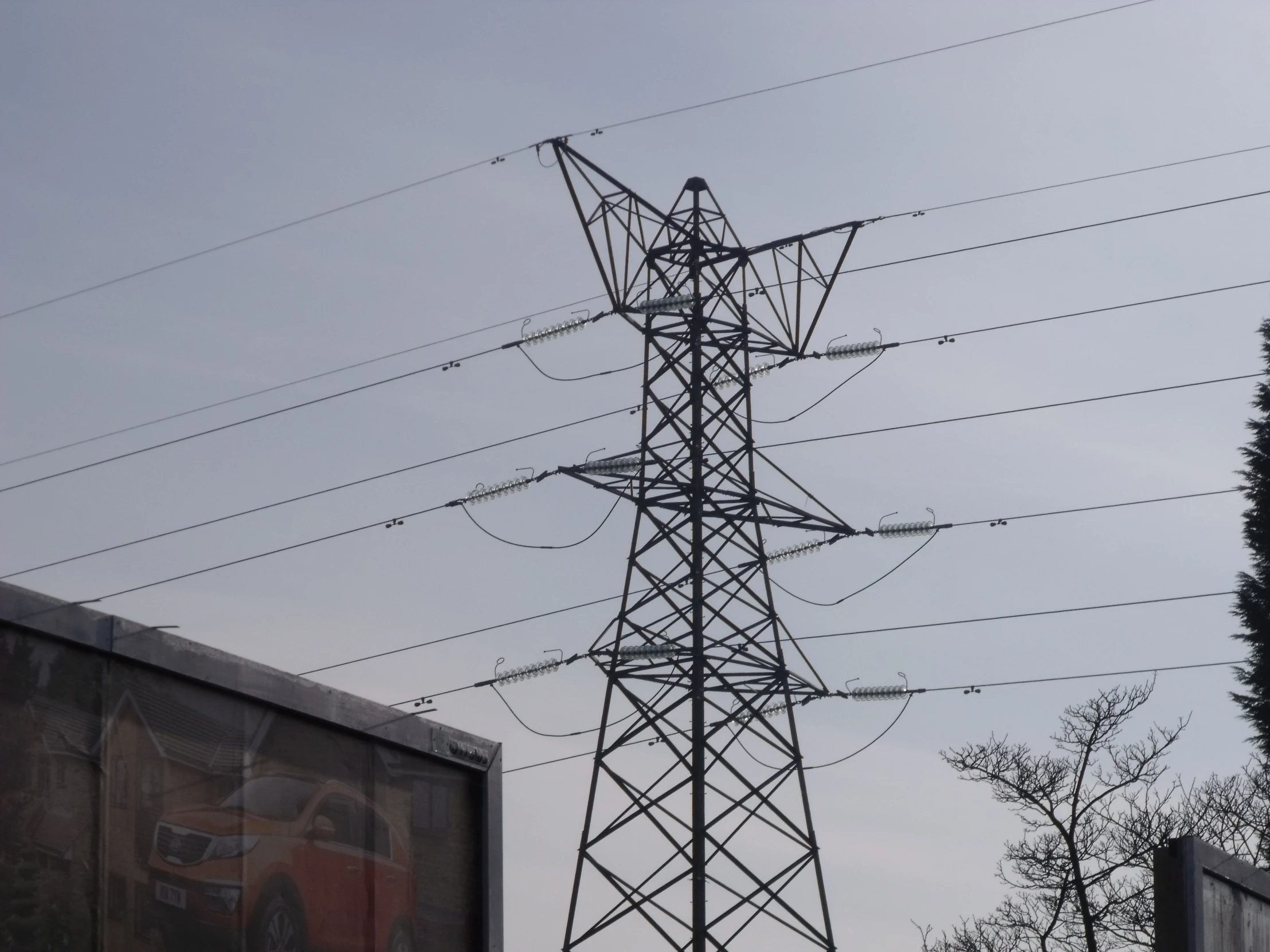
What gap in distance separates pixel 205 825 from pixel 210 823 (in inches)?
2.0

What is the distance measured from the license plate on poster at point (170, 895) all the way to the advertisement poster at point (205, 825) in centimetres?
1

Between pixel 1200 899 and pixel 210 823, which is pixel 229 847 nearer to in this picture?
pixel 210 823

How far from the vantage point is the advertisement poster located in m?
10.1

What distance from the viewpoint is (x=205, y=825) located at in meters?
11.1

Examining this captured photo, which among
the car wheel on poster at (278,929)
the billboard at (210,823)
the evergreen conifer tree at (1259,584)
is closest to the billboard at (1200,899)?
the billboard at (210,823)

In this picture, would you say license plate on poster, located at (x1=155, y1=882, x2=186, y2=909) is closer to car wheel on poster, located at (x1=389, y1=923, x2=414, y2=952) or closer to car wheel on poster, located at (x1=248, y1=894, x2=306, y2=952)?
car wheel on poster, located at (x1=248, y1=894, x2=306, y2=952)

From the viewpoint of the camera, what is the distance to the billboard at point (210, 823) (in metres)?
10.2

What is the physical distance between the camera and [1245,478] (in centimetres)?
3653

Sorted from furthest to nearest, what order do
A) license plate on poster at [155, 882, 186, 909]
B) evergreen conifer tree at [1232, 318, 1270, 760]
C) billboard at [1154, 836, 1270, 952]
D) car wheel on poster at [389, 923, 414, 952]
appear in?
evergreen conifer tree at [1232, 318, 1270, 760], billboard at [1154, 836, 1270, 952], car wheel on poster at [389, 923, 414, 952], license plate on poster at [155, 882, 186, 909]

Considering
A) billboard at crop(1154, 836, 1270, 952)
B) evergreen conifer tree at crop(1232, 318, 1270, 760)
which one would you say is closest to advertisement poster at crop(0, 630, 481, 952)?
billboard at crop(1154, 836, 1270, 952)

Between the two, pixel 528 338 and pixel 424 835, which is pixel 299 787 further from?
pixel 528 338

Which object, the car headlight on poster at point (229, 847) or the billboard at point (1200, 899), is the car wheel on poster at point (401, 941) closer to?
the car headlight on poster at point (229, 847)

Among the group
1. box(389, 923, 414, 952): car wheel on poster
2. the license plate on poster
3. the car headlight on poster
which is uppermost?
the car headlight on poster

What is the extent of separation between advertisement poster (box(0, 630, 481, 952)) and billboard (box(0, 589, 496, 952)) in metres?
0.01
